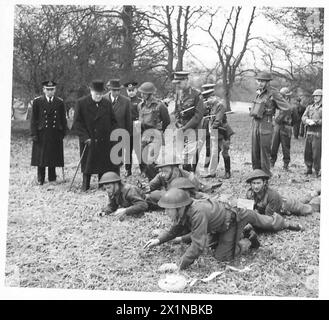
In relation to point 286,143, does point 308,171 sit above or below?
below

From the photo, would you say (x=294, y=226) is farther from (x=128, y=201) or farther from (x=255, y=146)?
(x=128, y=201)

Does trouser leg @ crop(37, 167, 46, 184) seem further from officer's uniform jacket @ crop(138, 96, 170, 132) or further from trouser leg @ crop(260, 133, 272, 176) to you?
trouser leg @ crop(260, 133, 272, 176)

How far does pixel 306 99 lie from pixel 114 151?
2.56 metres

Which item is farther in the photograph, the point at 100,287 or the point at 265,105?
the point at 265,105

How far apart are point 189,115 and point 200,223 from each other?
2572mm

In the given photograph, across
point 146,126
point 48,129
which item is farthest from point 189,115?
point 48,129

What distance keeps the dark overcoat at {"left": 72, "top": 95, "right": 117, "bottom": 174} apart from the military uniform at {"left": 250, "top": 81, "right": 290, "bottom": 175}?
189 cm

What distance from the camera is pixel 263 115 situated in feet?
22.2

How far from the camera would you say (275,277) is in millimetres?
4875

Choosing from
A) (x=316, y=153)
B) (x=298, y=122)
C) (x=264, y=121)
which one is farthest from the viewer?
(x=298, y=122)
